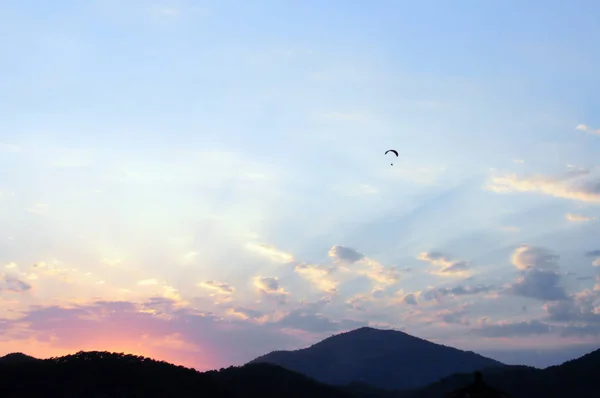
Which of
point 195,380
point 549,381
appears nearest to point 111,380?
point 195,380

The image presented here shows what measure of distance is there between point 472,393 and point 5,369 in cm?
8498

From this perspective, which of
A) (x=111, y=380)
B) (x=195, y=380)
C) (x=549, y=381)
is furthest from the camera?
(x=549, y=381)

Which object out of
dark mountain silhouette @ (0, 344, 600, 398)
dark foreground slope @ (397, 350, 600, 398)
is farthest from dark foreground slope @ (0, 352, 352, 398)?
dark foreground slope @ (397, 350, 600, 398)

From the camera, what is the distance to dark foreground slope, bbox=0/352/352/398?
9188 cm

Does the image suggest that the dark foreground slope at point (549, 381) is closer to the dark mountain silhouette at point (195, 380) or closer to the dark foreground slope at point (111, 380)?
the dark mountain silhouette at point (195, 380)

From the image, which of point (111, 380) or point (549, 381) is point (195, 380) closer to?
point (111, 380)

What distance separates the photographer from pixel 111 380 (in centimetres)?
9694

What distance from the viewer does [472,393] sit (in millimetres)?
33281

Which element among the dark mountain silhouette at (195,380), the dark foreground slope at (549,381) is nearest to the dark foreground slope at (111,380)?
the dark mountain silhouette at (195,380)

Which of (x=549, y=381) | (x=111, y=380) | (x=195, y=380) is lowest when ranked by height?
(x=111, y=380)

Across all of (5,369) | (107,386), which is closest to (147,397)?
(107,386)

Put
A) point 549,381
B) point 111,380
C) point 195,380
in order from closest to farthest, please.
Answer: point 111,380 → point 195,380 → point 549,381

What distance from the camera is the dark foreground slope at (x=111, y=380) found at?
301 ft

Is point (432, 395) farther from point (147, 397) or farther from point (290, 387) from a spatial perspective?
point (147, 397)
